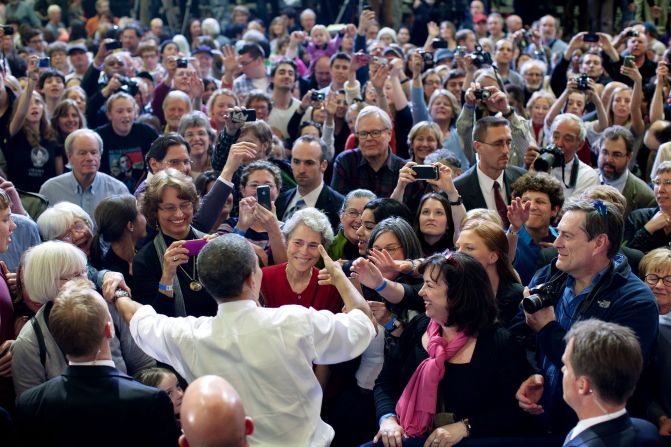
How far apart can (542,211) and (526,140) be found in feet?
4.51

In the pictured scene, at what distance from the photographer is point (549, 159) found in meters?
5.04

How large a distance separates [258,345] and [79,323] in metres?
0.56

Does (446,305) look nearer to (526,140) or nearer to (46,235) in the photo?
(46,235)

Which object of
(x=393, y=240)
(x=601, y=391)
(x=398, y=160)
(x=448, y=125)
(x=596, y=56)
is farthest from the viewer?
(x=596, y=56)

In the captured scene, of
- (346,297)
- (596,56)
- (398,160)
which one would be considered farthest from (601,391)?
(596,56)

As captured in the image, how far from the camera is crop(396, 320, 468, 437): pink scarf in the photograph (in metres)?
3.17

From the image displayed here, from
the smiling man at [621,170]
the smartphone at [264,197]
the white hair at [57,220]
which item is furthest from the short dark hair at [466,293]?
the smiling man at [621,170]

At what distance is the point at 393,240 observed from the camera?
3.86 meters

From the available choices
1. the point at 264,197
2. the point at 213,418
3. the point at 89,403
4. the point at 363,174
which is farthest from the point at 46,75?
the point at 213,418

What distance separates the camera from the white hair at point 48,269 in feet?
11.1

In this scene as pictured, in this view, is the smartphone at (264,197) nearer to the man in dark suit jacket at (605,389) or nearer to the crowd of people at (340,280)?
the crowd of people at (340,280)

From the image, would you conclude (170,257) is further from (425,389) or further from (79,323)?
(425,389)

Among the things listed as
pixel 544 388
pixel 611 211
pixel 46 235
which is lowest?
pixel 544 388

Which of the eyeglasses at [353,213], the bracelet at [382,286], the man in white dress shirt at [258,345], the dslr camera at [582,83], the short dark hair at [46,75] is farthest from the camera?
the short dark hair at [46,75]
